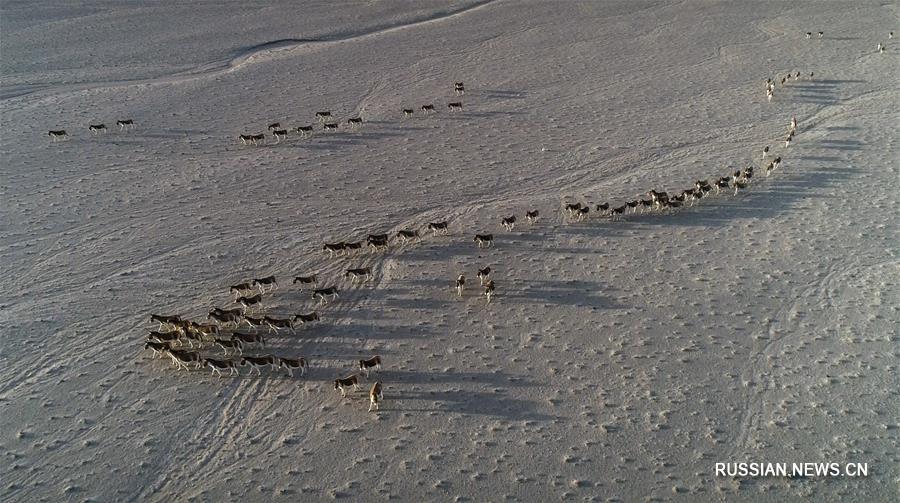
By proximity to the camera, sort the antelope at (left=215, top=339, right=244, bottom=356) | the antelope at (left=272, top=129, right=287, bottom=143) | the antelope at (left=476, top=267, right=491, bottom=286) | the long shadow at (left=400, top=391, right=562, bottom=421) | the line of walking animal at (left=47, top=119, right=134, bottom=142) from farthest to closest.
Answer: the line of walking animal at (left=47, top=119, right=134, bottom=142), the antelope at (left=272, top=129, right=287, bottom=143), the antelope at (left=476, top=267, right=491, bottom=286), the antelope at (left=215, top=339, right=244, bottom=356), the long shadow at (left=400, top=391, right=562, bottom=421)

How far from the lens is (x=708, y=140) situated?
26.8 metres

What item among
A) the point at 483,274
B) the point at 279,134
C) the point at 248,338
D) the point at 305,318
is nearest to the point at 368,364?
the point at 305,318

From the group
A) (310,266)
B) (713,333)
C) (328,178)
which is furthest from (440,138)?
(713,333)

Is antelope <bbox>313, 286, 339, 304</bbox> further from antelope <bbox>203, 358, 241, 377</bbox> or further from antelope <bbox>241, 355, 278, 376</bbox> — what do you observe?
antelope <bbox>203, 358, 241, 377</bbox>

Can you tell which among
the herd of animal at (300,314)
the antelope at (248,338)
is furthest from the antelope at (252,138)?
the antelope at (248,338)

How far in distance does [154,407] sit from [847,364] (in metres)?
14.5

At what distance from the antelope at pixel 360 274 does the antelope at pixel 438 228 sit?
8.73 feet

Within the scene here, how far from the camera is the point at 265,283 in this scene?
1795cm

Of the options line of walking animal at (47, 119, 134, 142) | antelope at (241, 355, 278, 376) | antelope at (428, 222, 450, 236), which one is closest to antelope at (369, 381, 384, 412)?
antelope at (241, 355, 278, 376)

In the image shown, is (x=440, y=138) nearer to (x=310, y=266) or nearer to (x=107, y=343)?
(x=310, y=266)

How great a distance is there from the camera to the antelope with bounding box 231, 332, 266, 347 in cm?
1562

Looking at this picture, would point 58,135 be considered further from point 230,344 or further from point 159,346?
point 230,344

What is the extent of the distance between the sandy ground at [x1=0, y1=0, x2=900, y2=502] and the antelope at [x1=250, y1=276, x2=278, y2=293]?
43cm

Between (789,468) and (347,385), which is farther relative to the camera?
(347,385)
